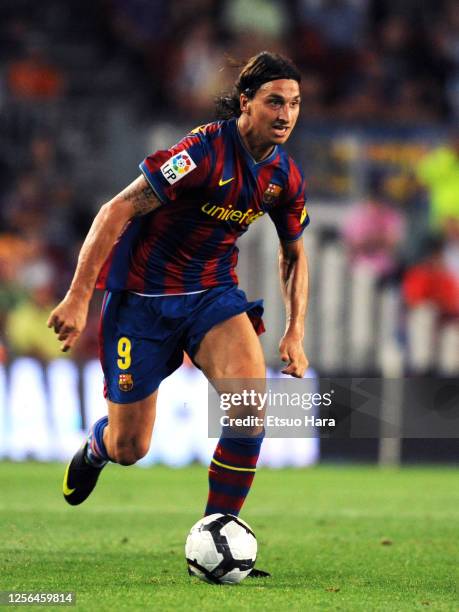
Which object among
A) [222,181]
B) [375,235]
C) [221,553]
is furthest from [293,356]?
[375,235]

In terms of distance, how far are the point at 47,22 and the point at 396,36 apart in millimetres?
4160

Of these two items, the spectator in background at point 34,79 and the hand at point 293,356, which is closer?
the hand at point 293,356

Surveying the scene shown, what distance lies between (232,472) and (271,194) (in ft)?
3.98

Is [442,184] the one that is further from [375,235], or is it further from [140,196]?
[140,196]

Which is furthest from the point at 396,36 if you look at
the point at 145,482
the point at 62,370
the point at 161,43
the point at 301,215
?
the point at 301,215

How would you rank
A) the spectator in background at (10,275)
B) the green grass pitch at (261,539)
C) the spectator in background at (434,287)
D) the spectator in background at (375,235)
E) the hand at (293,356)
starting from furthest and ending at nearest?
the spectator in background at (375,235) → the spectator in background at (434,287) → the spectator in background at (10,275) → the hand at (293,356) → the green grass pitch at (261,539)

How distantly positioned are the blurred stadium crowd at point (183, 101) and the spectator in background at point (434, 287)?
14 millimetres

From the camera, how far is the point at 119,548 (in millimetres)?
6926

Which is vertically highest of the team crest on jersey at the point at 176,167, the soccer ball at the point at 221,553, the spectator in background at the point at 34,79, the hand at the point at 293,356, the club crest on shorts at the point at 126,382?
the spectator in background at the point at 34,79

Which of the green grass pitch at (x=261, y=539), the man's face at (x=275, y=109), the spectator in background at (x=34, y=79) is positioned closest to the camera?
the green grass pitch at (x=261, y=539)

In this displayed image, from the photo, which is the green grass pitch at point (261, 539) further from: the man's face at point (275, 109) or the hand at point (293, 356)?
the man's face at point (275, 109)

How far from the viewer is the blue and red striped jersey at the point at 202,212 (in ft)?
19.4

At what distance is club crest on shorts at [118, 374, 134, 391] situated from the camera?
6.35m

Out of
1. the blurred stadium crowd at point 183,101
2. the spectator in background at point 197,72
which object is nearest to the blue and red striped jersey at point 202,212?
the blurred stadium crowd at point 183,101
